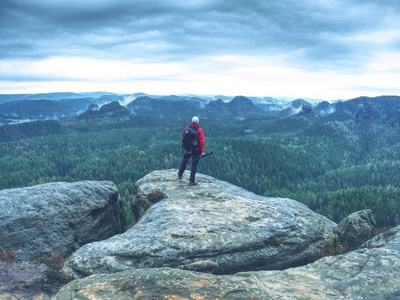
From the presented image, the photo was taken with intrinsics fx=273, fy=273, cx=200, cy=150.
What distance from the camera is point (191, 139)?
2592cm

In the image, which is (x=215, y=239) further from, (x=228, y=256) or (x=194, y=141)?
(x=194, y=141)

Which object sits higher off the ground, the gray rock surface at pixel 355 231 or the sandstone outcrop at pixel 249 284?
the sandstone outcrop at pixel 249 284

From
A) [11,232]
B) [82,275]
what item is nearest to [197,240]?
[82,275]

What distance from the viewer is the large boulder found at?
1944 centimetres

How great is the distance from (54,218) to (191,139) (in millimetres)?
13136

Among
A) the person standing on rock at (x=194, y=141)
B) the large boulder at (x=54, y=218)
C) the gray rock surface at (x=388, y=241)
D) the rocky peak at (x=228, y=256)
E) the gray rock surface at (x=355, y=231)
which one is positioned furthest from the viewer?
the person standing on rock at (x=194, y=141)

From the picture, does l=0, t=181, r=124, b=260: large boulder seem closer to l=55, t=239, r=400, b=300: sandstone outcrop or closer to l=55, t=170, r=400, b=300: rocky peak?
l=55, t=170, r=400, b=300: rocky peak

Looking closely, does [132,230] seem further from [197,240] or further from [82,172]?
[82,172]

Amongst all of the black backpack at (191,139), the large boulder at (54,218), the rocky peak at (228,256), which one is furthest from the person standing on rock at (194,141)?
the large boulder at (54,218)

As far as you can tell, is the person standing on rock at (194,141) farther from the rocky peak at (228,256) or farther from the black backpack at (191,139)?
the rocky peak at (228,256)

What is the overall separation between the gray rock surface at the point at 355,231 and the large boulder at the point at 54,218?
19.6 meters

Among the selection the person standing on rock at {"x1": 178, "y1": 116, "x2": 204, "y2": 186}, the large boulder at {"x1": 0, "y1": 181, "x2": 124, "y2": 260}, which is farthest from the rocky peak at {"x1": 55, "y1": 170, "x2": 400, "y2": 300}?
the large boulder at {"x1": 0, "y1": 181, "x2": 124, "y2": 260}

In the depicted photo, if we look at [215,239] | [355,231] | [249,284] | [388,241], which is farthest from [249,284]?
[355,231]

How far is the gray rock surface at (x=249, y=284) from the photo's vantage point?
9.87 meters
